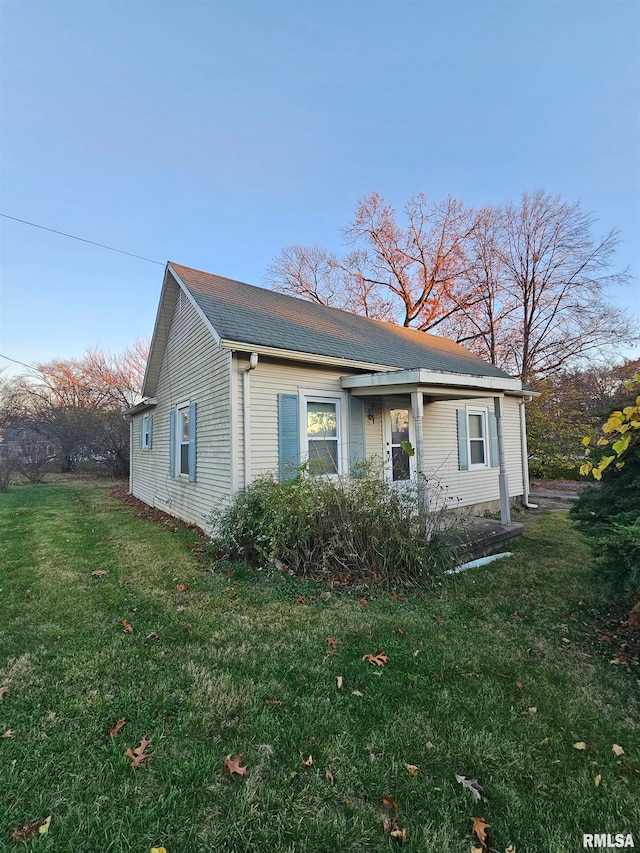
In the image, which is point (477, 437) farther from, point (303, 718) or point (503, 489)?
point (303, 718)

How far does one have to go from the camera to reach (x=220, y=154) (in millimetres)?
11898

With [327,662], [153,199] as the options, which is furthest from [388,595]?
[153,199]

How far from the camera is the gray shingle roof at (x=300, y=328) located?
6832mm

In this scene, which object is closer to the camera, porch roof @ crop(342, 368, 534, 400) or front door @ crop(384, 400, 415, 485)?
porch roof @ crop(342, 368, 534, 400)

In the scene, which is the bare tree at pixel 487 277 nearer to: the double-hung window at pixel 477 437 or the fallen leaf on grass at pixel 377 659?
the double-hung window at pixel 477 437

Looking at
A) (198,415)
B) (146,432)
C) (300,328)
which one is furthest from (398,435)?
(146,432)

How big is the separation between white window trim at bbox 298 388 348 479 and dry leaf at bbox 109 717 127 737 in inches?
Result: 188

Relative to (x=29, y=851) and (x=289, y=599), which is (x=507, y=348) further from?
(x=29, y=851)

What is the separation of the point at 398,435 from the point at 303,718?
676 centimetres

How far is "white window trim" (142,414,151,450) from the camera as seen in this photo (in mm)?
11984

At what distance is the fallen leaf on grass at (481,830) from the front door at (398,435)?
258 inches

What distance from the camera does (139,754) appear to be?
209 cm

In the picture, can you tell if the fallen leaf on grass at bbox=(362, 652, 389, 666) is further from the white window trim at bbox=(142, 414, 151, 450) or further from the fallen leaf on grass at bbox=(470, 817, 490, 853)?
the white window trim at bbox=(142, 414, 151, 450)

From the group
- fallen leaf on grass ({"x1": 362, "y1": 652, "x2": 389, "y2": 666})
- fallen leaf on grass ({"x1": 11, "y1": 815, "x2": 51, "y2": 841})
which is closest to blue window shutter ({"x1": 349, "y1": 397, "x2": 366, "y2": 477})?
fallen leaf on grass ({"x1": 362, "y1": 652, "x2": 389, "y2": 666})
